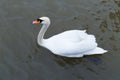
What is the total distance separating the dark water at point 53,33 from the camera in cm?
947

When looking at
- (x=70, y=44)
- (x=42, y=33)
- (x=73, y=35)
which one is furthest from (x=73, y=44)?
(x=42, y=33)

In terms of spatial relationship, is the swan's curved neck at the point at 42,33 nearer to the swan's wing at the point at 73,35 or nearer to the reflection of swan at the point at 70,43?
the reflection of swan at the point at 70,43

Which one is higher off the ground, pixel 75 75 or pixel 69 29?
pixel 69 29

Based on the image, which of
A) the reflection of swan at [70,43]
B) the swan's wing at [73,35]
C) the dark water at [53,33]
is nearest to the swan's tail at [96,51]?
the reflection of swan at [70,43]

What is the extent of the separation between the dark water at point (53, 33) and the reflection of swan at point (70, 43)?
18 cm

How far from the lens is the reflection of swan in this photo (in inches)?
390

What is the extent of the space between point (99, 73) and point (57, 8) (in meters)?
2.91

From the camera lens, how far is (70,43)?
9938mm

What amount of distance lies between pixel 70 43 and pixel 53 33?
3.21 feet

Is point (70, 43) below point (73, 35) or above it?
below

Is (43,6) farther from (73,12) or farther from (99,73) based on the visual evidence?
(99,73)

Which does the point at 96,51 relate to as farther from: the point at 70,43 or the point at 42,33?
the point at 42,33

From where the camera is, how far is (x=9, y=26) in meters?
10.7

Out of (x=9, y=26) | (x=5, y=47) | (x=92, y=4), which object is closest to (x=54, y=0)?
(x=92, y=4)
